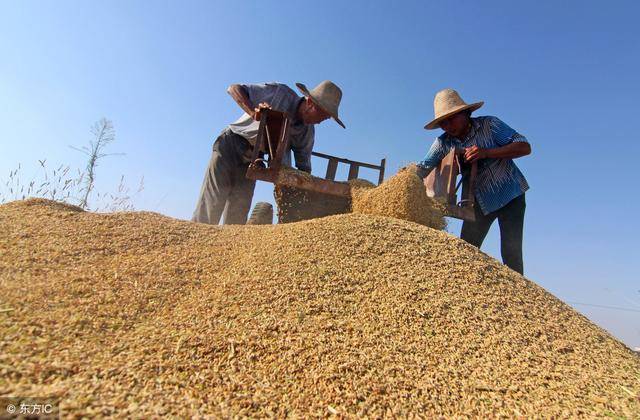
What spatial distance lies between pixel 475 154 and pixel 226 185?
8.27ft

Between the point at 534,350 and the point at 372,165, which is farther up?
the point at 372,165

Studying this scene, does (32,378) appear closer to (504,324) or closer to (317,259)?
(317,259)

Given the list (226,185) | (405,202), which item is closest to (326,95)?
(226,185)

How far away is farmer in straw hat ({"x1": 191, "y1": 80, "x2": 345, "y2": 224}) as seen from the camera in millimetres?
4062

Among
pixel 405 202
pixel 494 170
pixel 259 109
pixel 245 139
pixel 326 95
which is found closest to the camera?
pixel 405 202

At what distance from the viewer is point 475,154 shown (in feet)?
11.2

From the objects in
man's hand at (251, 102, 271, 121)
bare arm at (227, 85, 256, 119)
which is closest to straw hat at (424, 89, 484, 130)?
man's hand at (251, 102, 271, 121)

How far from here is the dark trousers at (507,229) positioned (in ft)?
11.0

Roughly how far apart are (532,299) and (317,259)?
1182 millimetres

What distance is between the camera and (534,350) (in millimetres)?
1566

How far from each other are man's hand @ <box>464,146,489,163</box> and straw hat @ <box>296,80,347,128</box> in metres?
1.37

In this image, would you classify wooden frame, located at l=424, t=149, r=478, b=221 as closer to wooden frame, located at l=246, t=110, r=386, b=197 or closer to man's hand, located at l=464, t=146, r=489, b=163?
man's hand, located at l=464, t=146, r=489, b=163

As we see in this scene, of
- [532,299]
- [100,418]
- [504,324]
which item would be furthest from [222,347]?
[532,299]

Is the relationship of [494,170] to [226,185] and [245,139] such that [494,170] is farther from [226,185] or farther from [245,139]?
[226,185]
